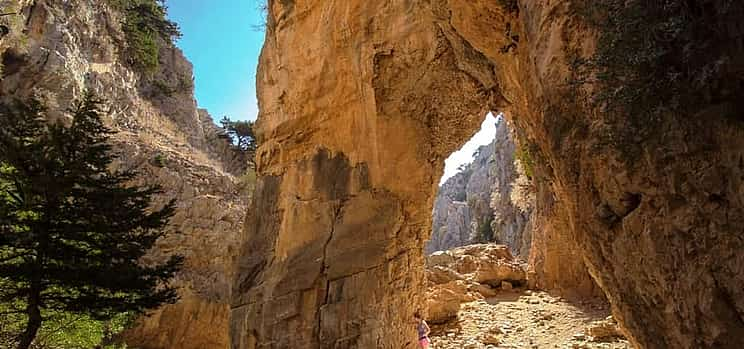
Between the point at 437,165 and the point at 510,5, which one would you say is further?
the point at 437,165

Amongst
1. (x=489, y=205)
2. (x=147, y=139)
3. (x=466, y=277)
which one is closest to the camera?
(x=466, y=277)

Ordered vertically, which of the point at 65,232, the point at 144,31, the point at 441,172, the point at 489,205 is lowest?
the point at 65,232

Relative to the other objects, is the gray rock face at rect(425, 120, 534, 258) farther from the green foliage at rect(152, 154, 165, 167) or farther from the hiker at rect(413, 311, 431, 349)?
the green foliage at rect(152, 154, 165, 167)

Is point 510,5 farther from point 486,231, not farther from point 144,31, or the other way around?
point 486,231

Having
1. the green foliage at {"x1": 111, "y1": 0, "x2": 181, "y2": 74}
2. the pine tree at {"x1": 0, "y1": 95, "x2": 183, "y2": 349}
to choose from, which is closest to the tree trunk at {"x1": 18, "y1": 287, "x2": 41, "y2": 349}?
the pine tree at {"x1": 0, "y1": 95, "x2": 183, "y2": 349}

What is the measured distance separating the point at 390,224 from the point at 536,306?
20.6 ft

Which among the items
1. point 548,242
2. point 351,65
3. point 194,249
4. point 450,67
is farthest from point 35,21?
point 548,242

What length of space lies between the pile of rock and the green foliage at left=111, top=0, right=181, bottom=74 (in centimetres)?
2073

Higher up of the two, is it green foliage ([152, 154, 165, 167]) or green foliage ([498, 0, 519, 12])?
green foliage ([152, 154, 165, 167])

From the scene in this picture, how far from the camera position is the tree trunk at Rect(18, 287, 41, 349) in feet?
24.9

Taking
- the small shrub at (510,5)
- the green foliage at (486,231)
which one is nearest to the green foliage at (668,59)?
the small shrub at (510,5)

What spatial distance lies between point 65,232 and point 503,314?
32.6ft

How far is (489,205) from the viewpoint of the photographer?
40.1m

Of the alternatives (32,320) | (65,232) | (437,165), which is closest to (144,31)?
(65,232)
